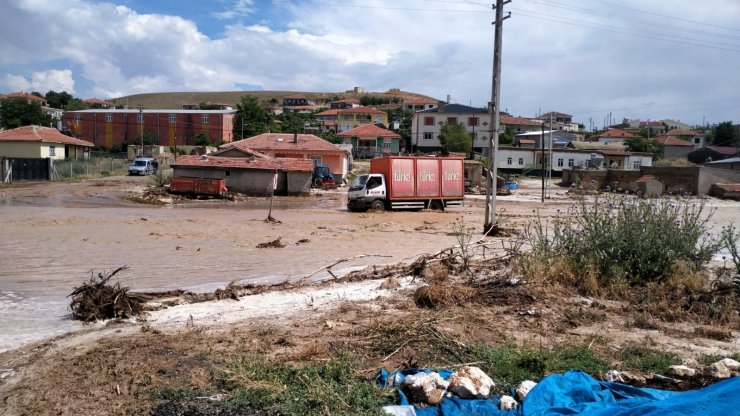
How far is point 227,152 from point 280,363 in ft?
126

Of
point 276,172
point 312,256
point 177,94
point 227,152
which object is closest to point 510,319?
point 312,256

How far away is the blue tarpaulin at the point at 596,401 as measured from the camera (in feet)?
13.2

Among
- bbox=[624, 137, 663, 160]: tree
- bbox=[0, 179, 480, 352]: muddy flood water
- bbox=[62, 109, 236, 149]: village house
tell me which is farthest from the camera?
bbox=[62, 109, 236, 149]: village house

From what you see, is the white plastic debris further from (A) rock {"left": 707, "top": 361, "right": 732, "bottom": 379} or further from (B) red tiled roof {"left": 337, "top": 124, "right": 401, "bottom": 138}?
(B) red tiled roof {"left": 337, "top": 124, "right": 401, "bottom": 138}

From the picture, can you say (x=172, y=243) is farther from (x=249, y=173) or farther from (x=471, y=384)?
(x=249, y=173)

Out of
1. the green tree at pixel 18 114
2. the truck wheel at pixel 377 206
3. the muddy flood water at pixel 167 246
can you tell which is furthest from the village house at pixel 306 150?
the green tree at pixel 18 114

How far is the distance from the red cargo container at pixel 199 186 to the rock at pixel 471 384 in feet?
106

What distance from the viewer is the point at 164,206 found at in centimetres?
3162

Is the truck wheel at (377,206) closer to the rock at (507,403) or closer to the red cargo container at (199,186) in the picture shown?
the red cargo container at (199,186)

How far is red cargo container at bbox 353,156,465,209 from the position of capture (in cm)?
2870

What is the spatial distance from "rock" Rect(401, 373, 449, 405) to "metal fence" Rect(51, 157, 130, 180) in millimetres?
49159

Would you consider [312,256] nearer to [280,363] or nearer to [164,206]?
[280,363]

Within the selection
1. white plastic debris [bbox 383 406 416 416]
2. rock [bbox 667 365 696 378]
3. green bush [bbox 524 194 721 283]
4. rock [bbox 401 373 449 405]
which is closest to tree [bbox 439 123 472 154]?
green bush [bbox 524 194 721 283]

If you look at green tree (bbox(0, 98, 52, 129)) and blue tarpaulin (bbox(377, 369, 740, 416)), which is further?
green tree (bbox(0, 98, 52, 129))
